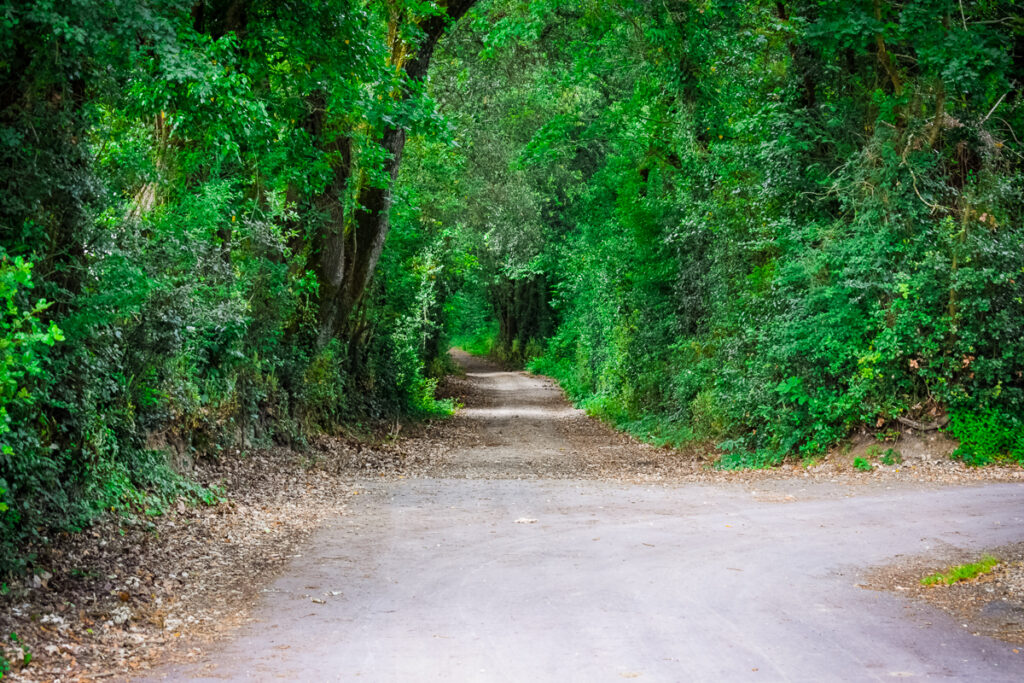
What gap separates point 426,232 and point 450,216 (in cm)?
447

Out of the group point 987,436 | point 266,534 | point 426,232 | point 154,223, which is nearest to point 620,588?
point 266,534

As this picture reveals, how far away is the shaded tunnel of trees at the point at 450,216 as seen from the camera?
778 cm

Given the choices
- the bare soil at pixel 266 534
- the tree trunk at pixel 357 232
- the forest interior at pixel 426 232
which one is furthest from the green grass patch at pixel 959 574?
the tree trunk at pixel 357 232

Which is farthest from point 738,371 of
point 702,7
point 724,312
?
point 702,7

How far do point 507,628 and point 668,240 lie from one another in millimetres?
15237

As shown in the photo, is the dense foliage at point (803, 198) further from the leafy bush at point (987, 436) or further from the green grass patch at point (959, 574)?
the green grass patch at point (959, 574)

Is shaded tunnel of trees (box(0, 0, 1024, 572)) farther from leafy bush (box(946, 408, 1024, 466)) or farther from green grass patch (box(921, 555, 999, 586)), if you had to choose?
green grass patch (box(921, 555, 999, 586))

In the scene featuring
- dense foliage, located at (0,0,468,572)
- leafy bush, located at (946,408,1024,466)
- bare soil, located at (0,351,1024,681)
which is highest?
dense foliage, located at (0,0,468,572)

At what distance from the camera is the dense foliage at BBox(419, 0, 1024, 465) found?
1473cm

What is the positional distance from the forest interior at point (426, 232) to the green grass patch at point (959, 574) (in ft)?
19.4

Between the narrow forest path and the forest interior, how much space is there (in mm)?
1402

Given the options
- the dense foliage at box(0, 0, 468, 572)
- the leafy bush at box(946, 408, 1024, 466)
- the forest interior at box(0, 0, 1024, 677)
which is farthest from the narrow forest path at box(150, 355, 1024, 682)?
the dense foliage at box(0, 0, 468, 572)

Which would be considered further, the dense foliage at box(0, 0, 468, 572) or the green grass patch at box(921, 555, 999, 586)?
the green grass patch at box(921, 555, 999, 586)

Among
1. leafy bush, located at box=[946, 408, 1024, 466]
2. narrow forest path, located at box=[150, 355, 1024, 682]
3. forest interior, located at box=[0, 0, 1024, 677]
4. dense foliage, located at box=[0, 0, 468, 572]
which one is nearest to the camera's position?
narrow forest path, located at box=[150, 355, 1024, 682]
